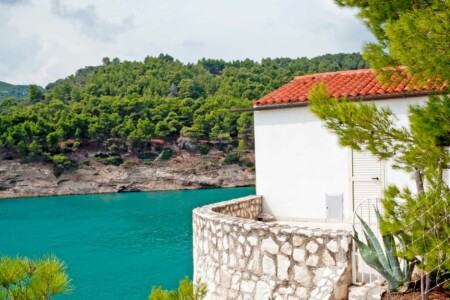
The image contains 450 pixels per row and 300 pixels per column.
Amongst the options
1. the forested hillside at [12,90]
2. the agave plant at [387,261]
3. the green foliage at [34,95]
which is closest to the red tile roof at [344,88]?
the agave plant at [387,261]

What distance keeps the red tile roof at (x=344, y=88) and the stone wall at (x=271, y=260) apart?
12.4 ft

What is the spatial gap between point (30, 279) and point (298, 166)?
737cm

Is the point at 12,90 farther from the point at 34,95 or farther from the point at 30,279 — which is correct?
the point at 30,279

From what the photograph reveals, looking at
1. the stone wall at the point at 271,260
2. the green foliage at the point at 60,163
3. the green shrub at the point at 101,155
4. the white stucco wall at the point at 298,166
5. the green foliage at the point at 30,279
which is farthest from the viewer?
the green shrub at the point at 101,155

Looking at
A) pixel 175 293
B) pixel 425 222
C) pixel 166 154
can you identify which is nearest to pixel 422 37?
pixel 425 222

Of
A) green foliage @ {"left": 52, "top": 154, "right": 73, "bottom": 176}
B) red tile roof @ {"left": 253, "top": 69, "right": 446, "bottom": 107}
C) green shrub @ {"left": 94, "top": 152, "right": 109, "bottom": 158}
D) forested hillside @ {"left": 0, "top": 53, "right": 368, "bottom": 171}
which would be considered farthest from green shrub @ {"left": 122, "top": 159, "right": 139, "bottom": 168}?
red tile roof @ {"left": 253, "top": 69, "right": 446, "bottom": 107}

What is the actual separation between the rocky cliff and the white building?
156ft

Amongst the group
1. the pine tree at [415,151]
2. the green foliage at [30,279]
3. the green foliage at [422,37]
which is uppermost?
the green foliage at [422,37]

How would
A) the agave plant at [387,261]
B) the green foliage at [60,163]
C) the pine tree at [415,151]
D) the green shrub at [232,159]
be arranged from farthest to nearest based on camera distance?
the green shrub at [232,159], the green foliage at [60,163], the agave plant at [387,261], the pine tree at [415,151]

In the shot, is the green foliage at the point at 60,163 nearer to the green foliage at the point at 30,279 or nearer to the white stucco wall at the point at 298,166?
the white stucco wall at the point at 298,166

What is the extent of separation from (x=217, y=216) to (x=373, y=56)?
12.3 ft

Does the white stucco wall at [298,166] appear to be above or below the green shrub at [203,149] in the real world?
above

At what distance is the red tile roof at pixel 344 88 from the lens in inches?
357

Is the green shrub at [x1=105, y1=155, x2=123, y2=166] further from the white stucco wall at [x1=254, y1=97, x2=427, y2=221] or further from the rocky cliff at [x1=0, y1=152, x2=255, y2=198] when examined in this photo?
the white stucco wall at [x1=254, y1=97, x2=427, y2=221]
